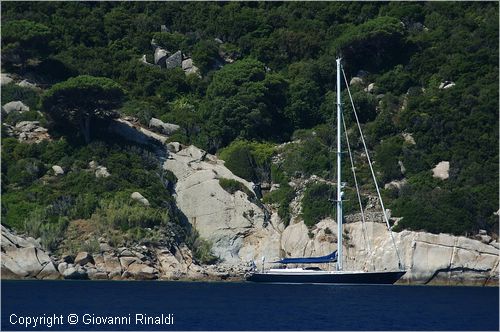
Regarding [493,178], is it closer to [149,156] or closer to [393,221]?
[393,221]

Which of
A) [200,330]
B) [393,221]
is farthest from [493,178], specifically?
[200,330]

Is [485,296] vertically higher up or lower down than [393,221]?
lower down

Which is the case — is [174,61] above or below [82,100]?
above

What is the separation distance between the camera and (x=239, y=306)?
155ft

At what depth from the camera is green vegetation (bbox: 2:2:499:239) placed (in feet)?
221

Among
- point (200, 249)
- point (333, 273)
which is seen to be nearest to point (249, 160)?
point (200, 249)

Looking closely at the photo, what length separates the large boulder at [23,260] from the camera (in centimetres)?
5953

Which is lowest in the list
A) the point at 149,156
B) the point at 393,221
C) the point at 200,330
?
the point at 200,330

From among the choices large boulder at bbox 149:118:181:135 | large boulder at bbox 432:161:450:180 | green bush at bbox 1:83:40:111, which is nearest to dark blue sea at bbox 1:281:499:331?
large boulder at bbox 432:161:450:180

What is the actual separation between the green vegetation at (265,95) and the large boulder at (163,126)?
0.45 metres

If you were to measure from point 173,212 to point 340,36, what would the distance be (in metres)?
28.1

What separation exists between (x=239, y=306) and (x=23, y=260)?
16824 millimetres

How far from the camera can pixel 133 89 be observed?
82188 millimetres

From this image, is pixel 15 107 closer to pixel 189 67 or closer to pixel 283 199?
pixel 189 67
